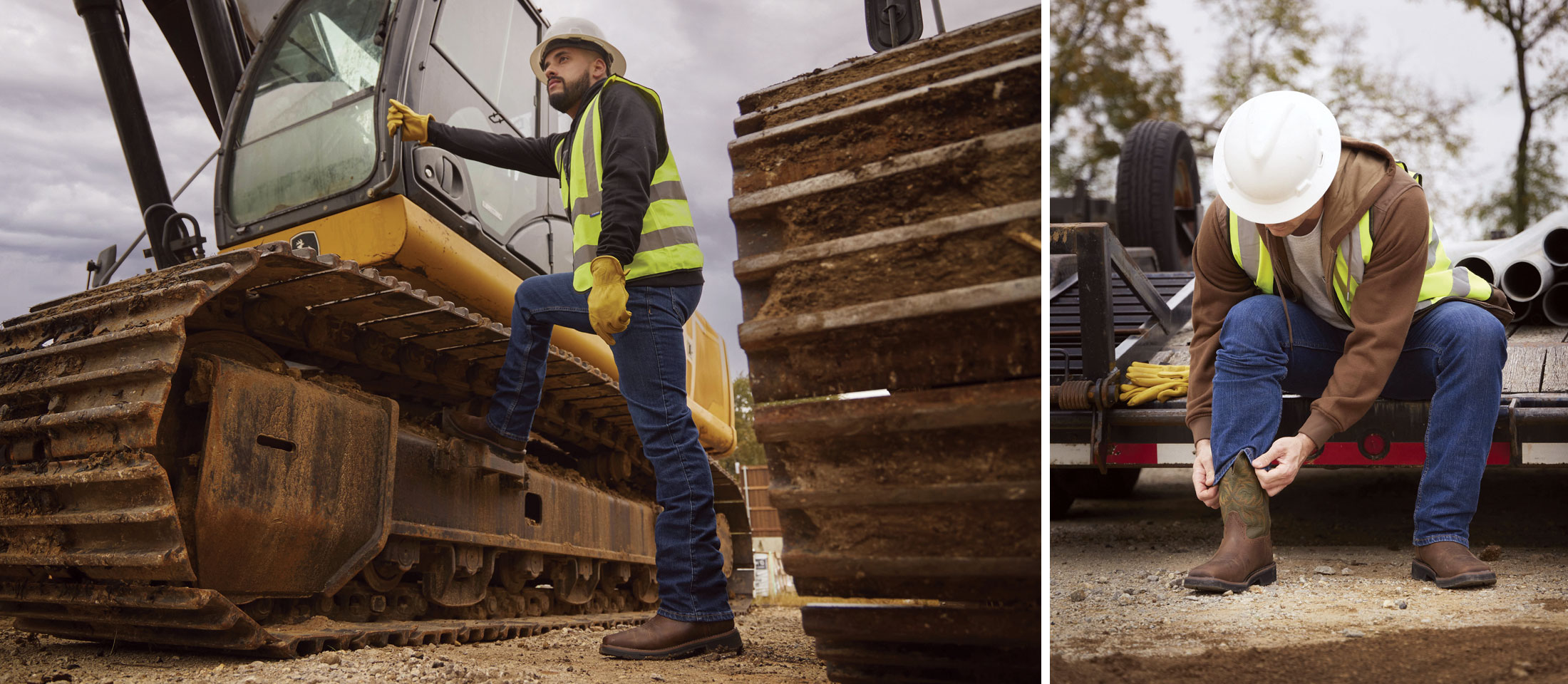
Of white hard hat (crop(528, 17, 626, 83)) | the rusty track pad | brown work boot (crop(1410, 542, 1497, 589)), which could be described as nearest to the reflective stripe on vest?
brown work boot (crop(1410, 542, 1497, 589))

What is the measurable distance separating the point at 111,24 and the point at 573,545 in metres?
2.94

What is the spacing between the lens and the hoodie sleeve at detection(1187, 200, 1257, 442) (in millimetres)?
2191

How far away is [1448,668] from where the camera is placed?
1351 mm

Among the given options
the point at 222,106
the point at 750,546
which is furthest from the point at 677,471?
the point at 750,546

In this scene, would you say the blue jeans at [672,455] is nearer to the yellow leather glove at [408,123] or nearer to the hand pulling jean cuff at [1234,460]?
the yellow leather glove at [408,123]

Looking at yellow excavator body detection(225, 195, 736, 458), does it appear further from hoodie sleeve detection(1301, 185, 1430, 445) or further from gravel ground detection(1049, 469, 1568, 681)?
hoodie sleeve detection(1301, 185, 1430, 445)

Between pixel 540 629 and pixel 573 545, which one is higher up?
pixel 573 545

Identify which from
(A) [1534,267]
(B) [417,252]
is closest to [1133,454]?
(A) [1534,267]

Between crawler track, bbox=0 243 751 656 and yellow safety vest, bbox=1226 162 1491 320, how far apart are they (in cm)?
213

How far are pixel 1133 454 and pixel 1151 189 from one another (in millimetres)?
2197

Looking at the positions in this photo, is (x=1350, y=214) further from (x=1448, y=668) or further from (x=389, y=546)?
(x=389, y=546)

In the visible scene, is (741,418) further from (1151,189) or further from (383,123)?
(383,123)

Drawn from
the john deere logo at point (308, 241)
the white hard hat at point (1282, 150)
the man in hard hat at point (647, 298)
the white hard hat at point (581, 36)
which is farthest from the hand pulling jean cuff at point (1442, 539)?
the john deere logo at point (308, 241)

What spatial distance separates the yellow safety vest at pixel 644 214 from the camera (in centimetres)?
245
